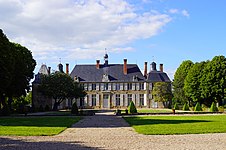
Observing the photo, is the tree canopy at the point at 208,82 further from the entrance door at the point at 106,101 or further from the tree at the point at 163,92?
the entrance door at the point at 106,101

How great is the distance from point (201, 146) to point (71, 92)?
1771 inches

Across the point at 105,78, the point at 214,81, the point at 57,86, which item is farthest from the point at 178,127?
the point at 105,78

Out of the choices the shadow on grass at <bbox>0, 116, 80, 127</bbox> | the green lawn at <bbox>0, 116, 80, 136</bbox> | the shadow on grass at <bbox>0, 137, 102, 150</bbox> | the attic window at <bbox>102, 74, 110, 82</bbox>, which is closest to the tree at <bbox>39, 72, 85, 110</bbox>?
the attic window at <bbox>102, 74, 110, 82</bbox>

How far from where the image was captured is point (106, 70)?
252ft

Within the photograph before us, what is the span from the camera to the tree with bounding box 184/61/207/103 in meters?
56.8

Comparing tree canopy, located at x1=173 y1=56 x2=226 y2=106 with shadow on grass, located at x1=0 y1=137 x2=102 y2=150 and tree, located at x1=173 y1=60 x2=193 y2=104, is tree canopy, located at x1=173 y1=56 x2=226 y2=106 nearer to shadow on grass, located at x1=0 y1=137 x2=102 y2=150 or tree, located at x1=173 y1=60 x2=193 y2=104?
tree, located at x1=173 y1=60 x2=193 y2=104

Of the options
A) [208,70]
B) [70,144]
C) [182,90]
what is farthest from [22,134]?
[182,90]

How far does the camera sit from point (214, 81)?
176ft

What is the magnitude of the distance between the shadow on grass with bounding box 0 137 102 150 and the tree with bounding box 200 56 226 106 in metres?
42.4

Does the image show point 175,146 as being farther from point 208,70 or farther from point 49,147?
point 208,70

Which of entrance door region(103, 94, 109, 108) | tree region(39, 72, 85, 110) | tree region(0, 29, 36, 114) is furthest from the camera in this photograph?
entrance door region(103, 94, 109, 108)

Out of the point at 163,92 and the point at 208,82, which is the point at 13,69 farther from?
the point at 163,92

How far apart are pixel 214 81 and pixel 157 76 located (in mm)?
21638

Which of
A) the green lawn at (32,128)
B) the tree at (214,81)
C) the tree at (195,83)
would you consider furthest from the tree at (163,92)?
the green lawn at (32,128)
